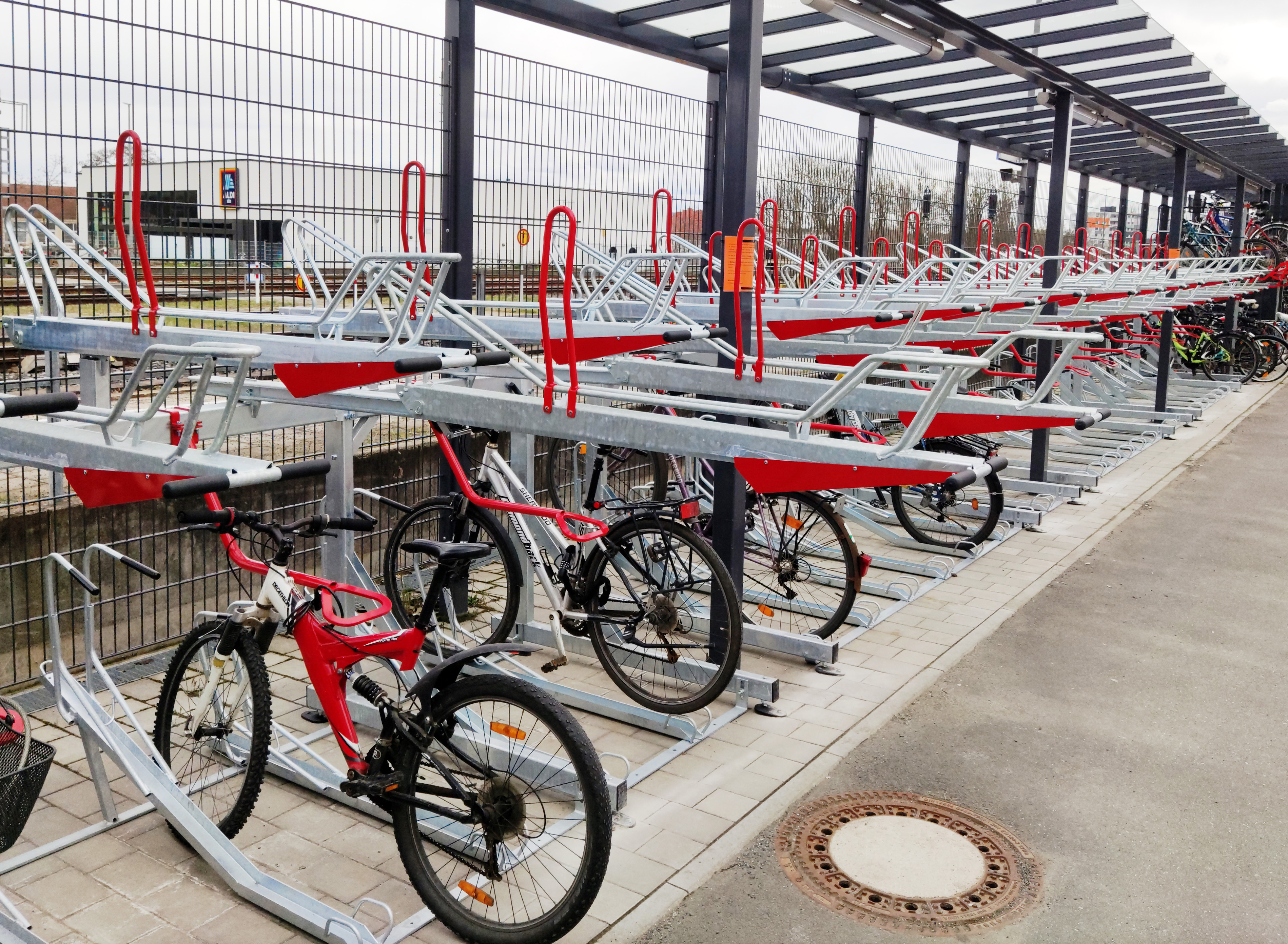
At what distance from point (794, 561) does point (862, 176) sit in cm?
526

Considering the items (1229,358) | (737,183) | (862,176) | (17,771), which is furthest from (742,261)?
(1229,358)

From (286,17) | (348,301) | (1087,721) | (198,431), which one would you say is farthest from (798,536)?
(286,17)

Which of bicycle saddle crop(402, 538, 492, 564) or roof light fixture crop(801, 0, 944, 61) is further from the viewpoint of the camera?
roof light fixture crop(801, 0, 944, 61)

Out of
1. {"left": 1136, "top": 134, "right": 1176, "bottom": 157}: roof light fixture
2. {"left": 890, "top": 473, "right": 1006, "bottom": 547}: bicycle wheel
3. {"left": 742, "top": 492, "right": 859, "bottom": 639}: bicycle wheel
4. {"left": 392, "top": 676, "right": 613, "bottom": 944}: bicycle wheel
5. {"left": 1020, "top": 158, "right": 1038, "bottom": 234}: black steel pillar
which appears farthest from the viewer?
{"left": 1020, "top": 158, "right": 1038, "bottom": 234}: black steel pillar

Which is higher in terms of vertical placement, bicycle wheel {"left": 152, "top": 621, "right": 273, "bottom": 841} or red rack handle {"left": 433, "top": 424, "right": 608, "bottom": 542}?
red rack handle {"left": 433, "top": 424, "right": 608, "bottom": 542}

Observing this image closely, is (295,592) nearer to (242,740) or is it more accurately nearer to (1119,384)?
(242,740)

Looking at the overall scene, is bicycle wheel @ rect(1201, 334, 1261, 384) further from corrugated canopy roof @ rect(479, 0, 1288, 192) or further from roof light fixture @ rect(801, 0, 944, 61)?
roof light fixture @ rect(801, 0, 944, 61)

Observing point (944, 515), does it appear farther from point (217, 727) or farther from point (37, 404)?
point (37, 404)

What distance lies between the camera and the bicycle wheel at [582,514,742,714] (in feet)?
14.5

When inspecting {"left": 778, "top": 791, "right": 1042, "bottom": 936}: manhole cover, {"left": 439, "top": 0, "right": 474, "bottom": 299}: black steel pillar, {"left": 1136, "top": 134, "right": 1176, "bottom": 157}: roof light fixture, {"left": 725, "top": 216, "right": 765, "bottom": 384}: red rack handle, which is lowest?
{"left": 778, "top": 791, "right": 1042, "bottom": 936}: manhole cover

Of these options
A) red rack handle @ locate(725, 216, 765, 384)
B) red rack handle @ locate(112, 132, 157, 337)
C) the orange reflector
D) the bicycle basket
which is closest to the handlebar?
the bicycle basket

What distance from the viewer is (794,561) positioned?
5531 millimetres

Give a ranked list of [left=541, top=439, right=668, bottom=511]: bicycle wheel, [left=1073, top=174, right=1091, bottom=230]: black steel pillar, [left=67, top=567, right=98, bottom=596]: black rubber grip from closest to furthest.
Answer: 1. [left=67, top=567, right=98, bottom=596]: black rubber grip
2. [left=541, top=439, right=668, bottom=511]: bicycle wheel
3. [left=1073, top=174, right=1091, bottom=230]: black steel pillar

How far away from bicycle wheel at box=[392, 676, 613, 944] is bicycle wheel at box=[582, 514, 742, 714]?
1463 millimetres
